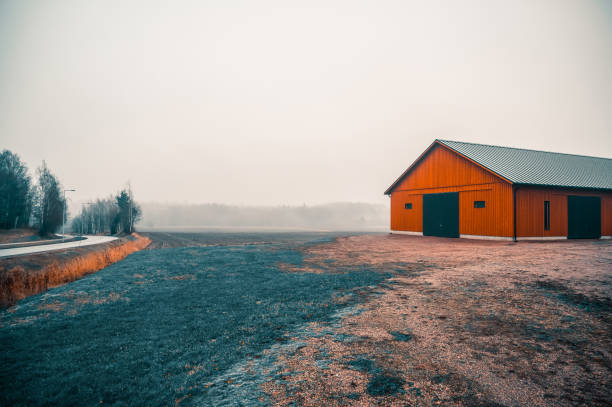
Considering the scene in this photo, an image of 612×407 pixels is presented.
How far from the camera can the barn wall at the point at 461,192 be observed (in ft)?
61.0

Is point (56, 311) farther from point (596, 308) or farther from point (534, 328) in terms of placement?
point (596, 308)

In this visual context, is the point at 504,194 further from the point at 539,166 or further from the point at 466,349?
the point at 466,349

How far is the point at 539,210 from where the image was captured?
1894 centimetres

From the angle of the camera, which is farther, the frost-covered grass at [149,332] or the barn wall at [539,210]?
the barn wall at [539,210]

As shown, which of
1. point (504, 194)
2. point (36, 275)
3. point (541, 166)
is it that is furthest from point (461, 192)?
point (36, 275)

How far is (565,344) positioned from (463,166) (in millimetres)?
18644

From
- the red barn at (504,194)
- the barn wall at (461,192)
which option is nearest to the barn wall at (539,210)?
the red barn at (504,194)

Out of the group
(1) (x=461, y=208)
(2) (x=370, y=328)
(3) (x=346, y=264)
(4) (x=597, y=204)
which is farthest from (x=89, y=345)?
(4) (x=597, y=204)

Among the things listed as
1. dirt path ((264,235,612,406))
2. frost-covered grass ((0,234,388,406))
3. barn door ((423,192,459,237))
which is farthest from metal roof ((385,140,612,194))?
frost-covered grass ((0,234,388,406))

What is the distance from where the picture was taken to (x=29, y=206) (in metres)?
54.3

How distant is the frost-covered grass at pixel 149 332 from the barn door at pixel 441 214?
45.2 ft

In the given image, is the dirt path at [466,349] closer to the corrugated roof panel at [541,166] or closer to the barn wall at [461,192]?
the barn wall at [461,192]

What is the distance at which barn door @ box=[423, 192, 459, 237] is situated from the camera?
70.2 feet

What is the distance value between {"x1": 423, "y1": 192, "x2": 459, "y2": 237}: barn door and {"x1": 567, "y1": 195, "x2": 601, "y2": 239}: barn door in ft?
23.2
